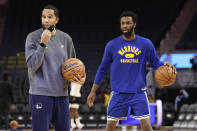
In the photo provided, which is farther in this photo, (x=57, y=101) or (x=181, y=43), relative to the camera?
(x=181, y=43)

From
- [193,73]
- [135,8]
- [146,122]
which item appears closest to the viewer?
[146,122]

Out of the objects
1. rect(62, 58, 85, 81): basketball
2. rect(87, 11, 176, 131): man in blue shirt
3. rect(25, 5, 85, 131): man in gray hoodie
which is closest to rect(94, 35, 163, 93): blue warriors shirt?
rect(87, 11, 176, 131): man in blue shirt

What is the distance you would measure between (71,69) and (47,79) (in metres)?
0.25

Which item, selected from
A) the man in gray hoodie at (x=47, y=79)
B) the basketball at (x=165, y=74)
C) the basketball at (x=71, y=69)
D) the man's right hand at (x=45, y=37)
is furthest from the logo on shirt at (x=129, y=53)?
the man's right hand at (x=45, y=37)

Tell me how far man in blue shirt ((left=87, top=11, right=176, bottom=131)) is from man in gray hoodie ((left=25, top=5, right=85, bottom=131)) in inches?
Answer: 47.3

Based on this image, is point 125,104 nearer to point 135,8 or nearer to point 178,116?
point 178,116

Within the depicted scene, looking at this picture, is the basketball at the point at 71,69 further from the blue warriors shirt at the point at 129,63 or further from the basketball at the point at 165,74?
the basketball at the point at 165,74

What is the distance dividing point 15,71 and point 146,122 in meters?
13.1

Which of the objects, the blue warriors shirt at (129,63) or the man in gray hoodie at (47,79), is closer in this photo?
the man in gray hoodie at (47,79)

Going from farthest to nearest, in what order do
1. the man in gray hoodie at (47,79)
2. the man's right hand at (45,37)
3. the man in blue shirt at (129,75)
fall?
the man in blue shirt at (129,75) < the man in gray hoodie at (47,79) < the man's right hand at (45,37)

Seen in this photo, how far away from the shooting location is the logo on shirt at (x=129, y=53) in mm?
4691

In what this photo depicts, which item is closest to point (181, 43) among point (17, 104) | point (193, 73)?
point (193, 73)

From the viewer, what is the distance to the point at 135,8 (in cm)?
2162

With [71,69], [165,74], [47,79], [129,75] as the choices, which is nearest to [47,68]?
[47,79]
